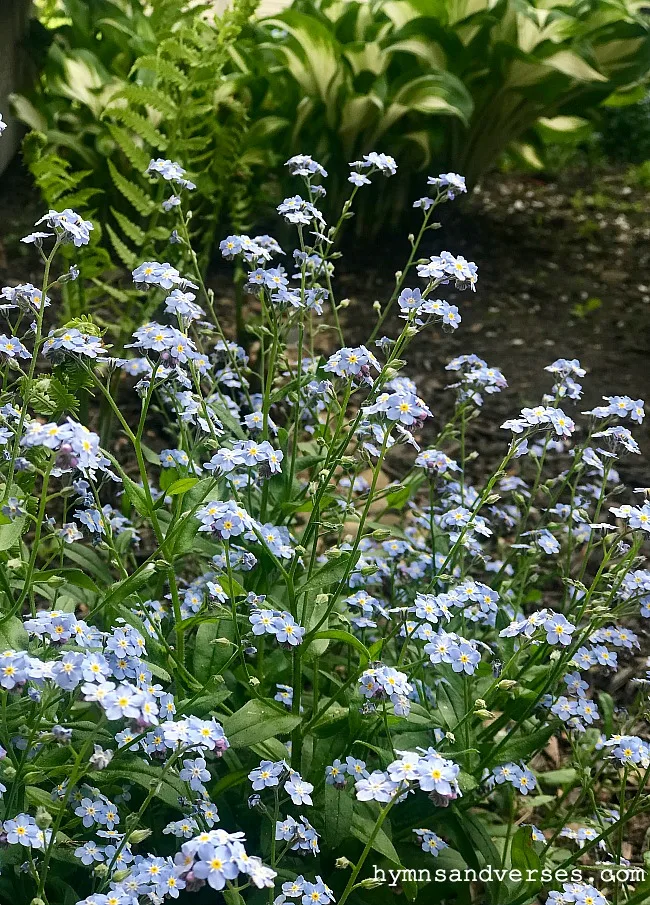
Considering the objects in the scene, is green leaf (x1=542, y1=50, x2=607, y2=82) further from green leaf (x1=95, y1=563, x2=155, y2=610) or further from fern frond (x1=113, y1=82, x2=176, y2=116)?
green leaf (x1=95, y1=563, x2=155, y2=610)

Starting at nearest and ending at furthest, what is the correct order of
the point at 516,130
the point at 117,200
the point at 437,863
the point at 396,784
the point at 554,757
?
1. the point at 396,784
2. the point at 437,863
3. the point at 554,757
4. the point at 117,200
5. the point at 516,130

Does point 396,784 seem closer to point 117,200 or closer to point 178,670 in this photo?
point 178,670

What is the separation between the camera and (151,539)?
279 cm

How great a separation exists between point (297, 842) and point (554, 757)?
1165mm

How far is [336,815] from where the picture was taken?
4.89 feet

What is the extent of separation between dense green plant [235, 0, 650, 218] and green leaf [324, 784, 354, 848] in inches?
123

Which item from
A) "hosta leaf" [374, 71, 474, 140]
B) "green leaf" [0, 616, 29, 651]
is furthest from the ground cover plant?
"hosta leaf" [374, 71, 474, 140]

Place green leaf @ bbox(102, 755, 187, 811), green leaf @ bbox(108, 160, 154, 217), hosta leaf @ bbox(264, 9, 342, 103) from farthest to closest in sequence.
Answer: hosta leaf @ bbox(264, 9, 342, 103)
green leaf @ bbox(108, 160, 154, 217)
green leaf @ bbox(102, 755, 187, 811)

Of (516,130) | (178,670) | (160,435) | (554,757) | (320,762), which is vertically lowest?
(554,757)

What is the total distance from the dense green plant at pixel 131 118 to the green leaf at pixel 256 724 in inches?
66.2

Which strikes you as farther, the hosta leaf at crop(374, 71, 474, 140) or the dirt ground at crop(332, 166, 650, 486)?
the hosta leaf at crop(374, 71, 474, 140)

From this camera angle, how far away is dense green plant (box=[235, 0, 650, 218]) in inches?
156

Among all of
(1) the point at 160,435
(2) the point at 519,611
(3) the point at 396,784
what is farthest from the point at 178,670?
(1) the point at 160,435

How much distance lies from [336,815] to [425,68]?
11.4 feet
